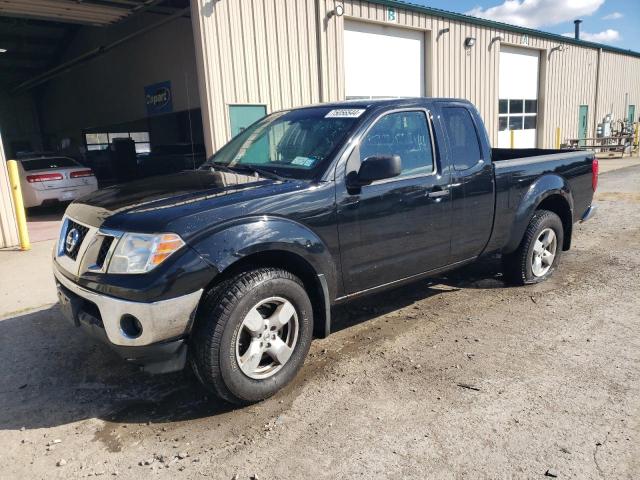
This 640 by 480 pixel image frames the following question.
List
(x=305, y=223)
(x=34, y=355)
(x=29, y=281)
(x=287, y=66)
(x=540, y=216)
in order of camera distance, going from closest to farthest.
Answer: (x=305, y=223), (x=34, y=355), (x=540, y=216), (x=29, y=281), (x=287, y=66)

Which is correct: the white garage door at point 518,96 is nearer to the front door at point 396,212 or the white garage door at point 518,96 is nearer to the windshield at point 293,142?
the front door at point 396,212

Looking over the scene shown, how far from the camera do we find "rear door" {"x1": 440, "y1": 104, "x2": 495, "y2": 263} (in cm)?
423

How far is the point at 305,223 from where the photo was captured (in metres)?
3.27

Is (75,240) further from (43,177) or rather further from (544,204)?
(43,177)

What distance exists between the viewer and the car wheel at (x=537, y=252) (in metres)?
5.01

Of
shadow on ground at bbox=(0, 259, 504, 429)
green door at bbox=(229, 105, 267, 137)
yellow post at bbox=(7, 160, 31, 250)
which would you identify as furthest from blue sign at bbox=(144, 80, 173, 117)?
shadow on ground at bbox=(0, 259, 504, 429)

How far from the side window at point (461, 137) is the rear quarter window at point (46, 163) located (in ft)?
36.2

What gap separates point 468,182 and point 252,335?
2.37 metres

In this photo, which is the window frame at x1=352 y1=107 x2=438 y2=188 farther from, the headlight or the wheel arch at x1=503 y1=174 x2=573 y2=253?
the headlight

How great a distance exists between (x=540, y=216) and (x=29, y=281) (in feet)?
19.6

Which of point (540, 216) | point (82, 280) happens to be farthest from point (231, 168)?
point (540, 216)

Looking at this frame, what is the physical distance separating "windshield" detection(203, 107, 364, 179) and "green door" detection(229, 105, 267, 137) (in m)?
6.15

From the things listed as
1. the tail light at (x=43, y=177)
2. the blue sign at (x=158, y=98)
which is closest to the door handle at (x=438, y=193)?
the tail light at (x=43, y=177)

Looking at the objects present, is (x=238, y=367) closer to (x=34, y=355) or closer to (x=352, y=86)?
(x=34, y=355)
